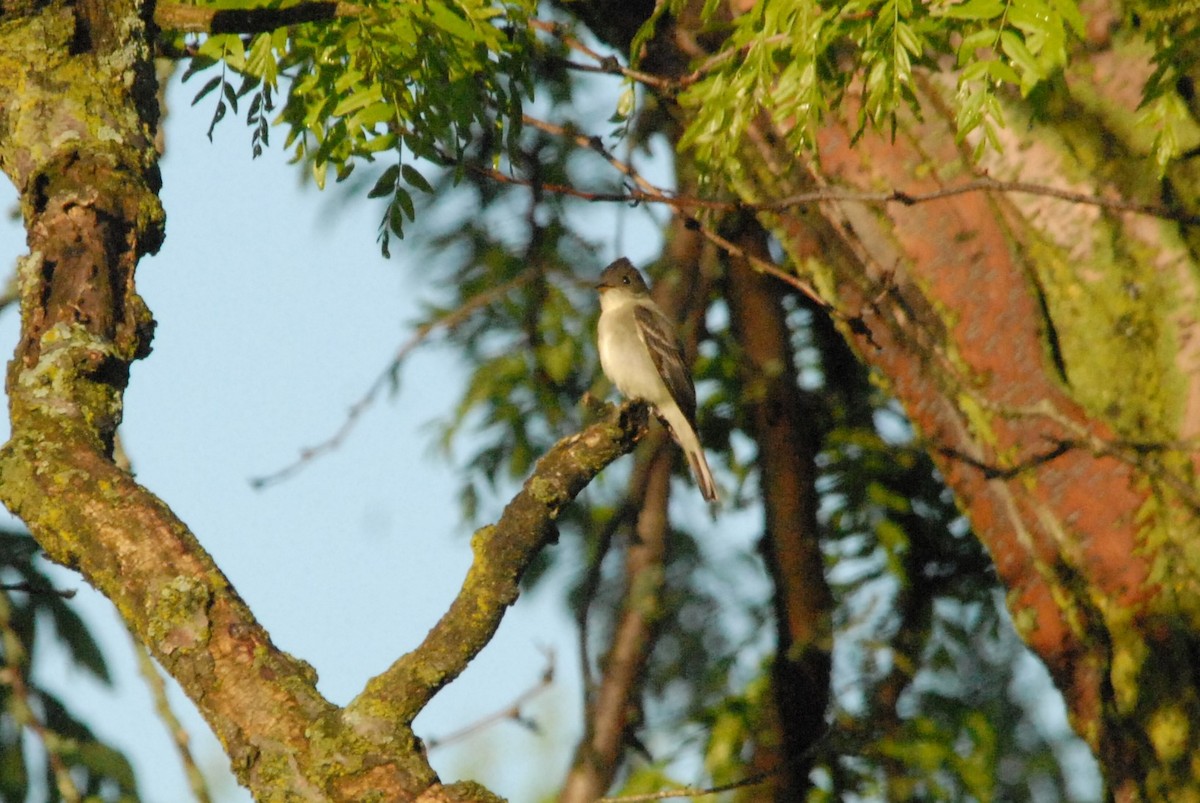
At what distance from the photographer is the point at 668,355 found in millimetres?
6785

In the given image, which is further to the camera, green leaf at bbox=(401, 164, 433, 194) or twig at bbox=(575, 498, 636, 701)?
twig at bbox=(575, 498, 636, 701)

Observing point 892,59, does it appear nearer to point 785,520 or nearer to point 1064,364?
point 1064,364

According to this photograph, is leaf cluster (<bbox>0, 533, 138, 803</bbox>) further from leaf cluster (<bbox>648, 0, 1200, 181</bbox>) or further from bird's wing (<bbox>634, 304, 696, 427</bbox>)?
bird's wing (<bbox>634, 304, 696, 427</bbox>)

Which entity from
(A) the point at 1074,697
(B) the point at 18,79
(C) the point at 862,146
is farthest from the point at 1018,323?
(B) the point at 18,79

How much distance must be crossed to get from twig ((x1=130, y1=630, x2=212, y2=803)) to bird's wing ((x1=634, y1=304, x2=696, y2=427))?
3398mm

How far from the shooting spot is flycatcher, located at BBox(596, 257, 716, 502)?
667 cm

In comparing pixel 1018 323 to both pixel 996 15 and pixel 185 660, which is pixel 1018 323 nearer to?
pixel 996 15

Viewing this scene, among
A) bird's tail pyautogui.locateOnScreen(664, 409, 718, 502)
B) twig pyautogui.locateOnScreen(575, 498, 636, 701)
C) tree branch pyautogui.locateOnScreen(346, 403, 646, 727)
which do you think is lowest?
tree branch pyautogui.locateOnScreen(346, 403, 646, 727)

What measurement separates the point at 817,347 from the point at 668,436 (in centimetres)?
122

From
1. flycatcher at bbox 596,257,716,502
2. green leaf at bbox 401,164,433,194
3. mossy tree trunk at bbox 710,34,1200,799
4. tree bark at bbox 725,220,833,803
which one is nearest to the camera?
green leaf at bbox 401,164,433,194

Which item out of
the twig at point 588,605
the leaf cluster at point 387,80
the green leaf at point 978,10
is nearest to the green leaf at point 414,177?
the leaf cluster at point 387,80

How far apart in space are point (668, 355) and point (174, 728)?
366 centimetres

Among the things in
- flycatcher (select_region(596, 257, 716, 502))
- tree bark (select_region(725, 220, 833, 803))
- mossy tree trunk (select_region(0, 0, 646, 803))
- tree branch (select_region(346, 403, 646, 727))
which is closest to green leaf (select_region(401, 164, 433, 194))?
mossy tree trunk (select_region(0, 0, 646, 803))

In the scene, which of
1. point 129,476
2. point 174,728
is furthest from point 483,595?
point 174,728
